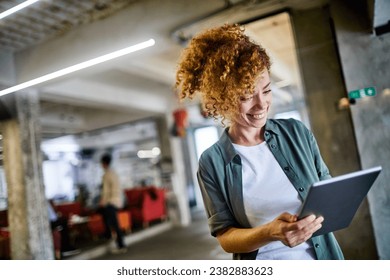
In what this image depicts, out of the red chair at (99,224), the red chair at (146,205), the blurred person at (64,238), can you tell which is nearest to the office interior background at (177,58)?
the blurred person at (64,238)

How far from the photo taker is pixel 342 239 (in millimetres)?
2678

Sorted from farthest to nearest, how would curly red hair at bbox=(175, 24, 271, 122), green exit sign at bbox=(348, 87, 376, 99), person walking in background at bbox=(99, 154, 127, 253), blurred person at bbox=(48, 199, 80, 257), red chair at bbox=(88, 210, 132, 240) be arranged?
1. red chair at bbox=(88, 210, 132, 240)
2. person walking in background at bbox=(99, 154, 127, 253)
3. blurred person at bbox=(48, 199, 80, 257)
4. green exit sign at bbox=(348, 87, 376, 99)
5. curly red hair at bbox=(175, 24, 271, 122)

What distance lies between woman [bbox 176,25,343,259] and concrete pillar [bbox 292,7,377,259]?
1568 millimetres

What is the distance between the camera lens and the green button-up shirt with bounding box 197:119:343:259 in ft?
4.10

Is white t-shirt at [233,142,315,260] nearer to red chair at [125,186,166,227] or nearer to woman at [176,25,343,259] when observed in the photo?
woman at [176,25,343,259]

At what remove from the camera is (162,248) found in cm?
536

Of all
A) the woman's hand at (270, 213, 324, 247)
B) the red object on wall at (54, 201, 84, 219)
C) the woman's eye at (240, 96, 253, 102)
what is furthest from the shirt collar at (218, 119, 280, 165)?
the red object on wall at (54, 201, 84, 219)

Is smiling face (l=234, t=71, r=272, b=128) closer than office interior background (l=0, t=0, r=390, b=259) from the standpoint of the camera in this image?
Yes

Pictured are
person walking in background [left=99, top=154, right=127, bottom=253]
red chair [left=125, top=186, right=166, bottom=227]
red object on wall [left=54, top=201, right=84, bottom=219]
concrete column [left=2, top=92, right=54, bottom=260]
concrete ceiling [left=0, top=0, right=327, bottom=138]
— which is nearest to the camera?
concrete ceiling [left=0, top=0, right=327, bottom=138]

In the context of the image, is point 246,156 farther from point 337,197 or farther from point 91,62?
point 91,62

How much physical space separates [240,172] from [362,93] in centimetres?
174

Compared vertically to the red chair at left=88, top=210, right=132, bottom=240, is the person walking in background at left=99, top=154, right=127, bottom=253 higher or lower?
higher

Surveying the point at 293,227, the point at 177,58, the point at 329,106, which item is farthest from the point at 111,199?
the point at 293,227

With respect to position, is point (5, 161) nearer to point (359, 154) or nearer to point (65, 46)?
point (65, 46)
